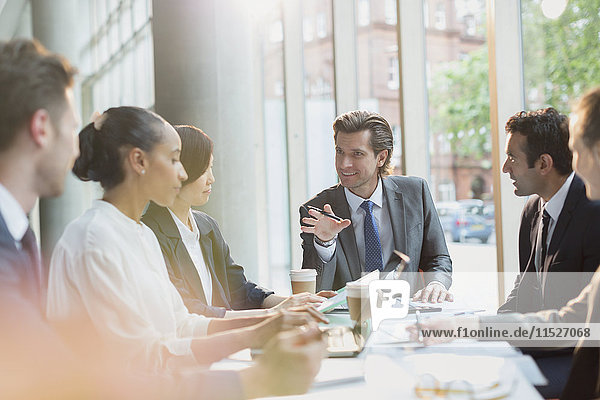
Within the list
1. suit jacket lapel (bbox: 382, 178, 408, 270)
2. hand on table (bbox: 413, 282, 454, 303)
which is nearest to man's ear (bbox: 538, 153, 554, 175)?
hand on table (bbox: 413, 282, 454, 303)

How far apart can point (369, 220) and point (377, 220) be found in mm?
72

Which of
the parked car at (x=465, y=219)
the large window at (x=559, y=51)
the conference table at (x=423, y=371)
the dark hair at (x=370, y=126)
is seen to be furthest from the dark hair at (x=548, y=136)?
the parked car at (x=465, y=219)

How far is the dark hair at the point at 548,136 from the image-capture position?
7.79ft

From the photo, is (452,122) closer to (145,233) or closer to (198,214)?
(198,214)

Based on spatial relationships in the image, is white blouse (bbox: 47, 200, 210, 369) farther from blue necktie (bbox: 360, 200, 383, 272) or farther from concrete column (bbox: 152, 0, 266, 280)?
concrete column (bbox: 152, 0, 266, 280)

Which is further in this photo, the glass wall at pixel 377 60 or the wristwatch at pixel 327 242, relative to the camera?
the glass wall at pixel 377 60

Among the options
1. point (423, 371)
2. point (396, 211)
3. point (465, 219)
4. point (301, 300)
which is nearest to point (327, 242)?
point (396, 211)

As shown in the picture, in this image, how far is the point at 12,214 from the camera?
126cm

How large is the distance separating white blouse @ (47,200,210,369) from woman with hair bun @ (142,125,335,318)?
646mm

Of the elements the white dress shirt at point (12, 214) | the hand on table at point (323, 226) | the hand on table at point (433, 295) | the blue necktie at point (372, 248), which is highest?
the white dress shirt at point (12, 214)

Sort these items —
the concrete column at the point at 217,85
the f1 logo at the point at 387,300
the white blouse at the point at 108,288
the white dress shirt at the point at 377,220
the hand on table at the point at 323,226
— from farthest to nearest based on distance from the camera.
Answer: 1. the concrete column at the point at 217,85
2. the white dress shirt at the point at 377,220
3. the hand on table at the point at 323,226
4. the f1 logo at the point at 387,300
5. the white blouse at the point at 108,288

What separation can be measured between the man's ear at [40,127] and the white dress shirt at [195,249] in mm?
1084

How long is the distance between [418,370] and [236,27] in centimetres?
306

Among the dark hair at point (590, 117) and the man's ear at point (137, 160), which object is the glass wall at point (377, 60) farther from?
the man's ear at point (137, 160)
